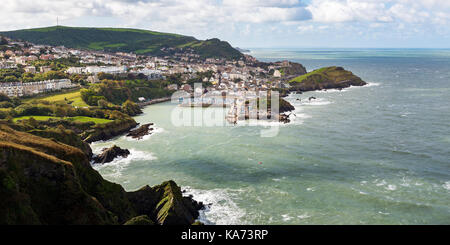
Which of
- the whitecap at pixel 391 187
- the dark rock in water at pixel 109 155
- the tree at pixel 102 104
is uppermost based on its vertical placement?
the tree at pixel 102 104

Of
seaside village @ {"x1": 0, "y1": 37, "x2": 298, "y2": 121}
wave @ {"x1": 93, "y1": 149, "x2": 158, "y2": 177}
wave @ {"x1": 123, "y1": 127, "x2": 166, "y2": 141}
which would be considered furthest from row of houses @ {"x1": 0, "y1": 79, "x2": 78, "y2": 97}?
wave @ {"x1": 93, "y1": 149, "x2": 158, "y2": 177}

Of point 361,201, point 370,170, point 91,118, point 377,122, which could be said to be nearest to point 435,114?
point 377,122

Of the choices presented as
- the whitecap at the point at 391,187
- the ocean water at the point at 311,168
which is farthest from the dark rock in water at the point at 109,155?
the whitecap at the point at 391,187

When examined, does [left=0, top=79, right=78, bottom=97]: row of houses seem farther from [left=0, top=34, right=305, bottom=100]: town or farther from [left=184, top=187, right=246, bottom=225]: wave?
[left=184, top=187, right=246, bottom=225]: wave

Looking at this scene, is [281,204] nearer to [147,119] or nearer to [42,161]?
[42,161]

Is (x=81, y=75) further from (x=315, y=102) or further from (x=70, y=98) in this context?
(x=315, y=102)

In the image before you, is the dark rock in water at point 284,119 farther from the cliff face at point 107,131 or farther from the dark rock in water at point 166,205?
the dark rock in water at point 166,205
